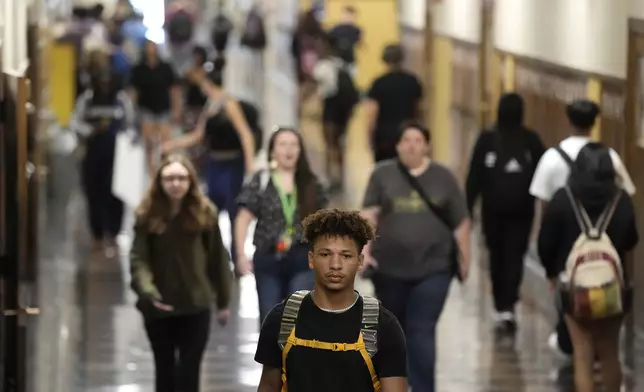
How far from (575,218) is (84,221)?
34.1ft

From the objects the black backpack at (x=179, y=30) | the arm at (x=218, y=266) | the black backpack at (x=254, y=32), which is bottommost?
the arm at (x=218, y=266)

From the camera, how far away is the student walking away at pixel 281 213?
403 inches

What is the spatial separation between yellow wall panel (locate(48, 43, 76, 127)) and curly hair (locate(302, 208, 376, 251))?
1583 cm

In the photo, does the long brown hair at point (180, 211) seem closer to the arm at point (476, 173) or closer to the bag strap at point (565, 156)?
the bag strap at point (565, 156)

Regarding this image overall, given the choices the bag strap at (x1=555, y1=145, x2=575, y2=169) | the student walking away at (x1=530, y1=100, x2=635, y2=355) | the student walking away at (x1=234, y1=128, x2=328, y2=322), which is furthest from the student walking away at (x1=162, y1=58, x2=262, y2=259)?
the bag strap at (x1=555, y1=145, x2=575, y2=169)

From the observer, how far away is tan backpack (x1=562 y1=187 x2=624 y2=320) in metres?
9.38

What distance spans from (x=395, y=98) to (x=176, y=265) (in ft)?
29.4

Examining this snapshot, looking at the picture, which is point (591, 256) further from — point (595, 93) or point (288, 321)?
point (595, 93)

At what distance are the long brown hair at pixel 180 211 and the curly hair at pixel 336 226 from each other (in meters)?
3.57

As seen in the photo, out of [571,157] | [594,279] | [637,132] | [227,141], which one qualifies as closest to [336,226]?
[594,279]

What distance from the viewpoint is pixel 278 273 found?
1027cm

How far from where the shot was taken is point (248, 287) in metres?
15.4

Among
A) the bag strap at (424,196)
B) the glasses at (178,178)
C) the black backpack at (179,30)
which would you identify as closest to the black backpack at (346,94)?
the black backpack at (179,30)

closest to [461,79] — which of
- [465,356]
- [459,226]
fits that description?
[465,356]
